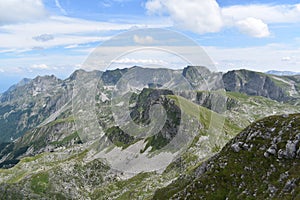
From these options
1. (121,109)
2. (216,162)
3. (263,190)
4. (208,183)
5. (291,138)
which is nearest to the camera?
(263,190)

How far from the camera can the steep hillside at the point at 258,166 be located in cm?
8762

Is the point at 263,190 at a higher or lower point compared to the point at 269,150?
lower

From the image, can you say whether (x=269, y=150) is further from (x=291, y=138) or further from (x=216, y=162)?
(x=216, y=162)

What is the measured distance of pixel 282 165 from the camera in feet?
302

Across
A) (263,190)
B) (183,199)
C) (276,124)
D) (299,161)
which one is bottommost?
(183,199)

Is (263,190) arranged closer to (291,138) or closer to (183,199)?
(291,138)

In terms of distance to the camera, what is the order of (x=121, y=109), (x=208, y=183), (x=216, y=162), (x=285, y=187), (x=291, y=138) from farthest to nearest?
(x=121, y=109), (x=216, y=162), (x=208, y=183), (x=291, y=138), (x=285, y=187)

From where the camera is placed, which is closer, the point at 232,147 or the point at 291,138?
the point at 291,138

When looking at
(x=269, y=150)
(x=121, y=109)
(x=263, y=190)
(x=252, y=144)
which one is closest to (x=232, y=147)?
(x=252, y=144)

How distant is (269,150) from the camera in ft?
322

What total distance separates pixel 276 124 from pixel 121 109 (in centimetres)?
10196

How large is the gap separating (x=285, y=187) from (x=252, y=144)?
24.4 meters

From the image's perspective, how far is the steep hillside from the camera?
3450 inches

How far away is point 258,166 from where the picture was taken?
321 feet
